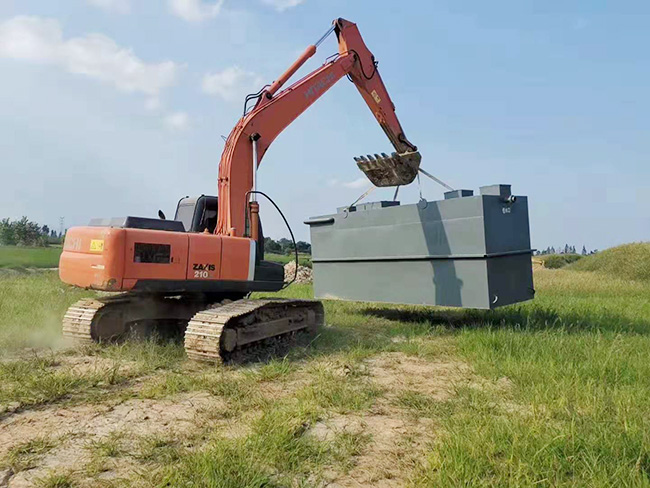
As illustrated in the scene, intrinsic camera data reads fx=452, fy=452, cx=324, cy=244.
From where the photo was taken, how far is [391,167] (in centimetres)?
807

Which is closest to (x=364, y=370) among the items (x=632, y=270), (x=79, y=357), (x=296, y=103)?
(x=79, y=357)

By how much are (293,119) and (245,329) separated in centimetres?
333

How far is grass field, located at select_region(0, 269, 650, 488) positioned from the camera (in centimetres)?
254

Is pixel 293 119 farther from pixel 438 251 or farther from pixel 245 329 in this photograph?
pixel 245 329

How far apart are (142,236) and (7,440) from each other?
2.50 m

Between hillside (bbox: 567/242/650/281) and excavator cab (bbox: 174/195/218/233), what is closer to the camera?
excavator cab (bbox: 174/195/218/233)

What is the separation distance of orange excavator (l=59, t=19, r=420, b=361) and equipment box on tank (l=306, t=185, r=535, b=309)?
1.79m

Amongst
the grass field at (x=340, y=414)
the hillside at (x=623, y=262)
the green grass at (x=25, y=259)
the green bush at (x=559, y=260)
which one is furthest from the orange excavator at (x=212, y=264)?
the green bush at (x=559, y=260)

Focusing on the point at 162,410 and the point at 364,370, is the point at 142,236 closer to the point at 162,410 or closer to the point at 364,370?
the point at 162,410

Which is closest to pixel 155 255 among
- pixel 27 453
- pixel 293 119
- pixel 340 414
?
pixel 27 453

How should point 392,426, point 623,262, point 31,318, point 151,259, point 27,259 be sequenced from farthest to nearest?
1. point 27,259
2. point 623,262
3. point 31,318
4. point 151,259
5. point 392,426

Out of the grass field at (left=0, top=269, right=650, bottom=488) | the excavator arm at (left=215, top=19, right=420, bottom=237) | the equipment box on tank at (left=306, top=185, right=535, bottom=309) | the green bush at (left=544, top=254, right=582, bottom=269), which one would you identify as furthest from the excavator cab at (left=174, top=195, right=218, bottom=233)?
the green bush at (left=544, top=254, right=582, bottom=269)

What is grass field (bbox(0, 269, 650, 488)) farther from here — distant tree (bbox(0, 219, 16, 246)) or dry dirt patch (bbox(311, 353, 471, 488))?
distant tree (bbox(0, 219, 16, 246))

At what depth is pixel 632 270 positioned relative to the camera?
1930 centimetres
